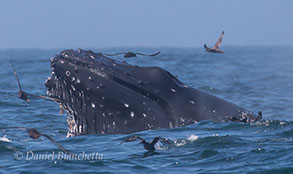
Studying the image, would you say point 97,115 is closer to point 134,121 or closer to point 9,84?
point 134,121

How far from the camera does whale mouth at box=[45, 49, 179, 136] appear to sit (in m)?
11.2

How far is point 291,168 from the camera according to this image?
9633 millimetres

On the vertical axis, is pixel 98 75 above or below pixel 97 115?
above

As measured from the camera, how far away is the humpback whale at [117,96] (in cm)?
1125

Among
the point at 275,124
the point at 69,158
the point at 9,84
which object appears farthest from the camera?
the point at 9,84

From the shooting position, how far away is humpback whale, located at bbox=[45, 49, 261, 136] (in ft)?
36.9

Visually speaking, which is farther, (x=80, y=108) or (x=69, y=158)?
(x=80, y=108)

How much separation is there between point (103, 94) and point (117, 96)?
249mm

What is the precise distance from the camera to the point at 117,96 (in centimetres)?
1125

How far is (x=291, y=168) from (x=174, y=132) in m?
2.62

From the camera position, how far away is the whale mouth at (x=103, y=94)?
442 inches

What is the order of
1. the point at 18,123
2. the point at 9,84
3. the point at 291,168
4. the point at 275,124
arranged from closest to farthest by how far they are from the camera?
the point at 291,168 < the point at 275,124 < the point at 18,123 < the point at 9,84

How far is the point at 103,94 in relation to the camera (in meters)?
11.2

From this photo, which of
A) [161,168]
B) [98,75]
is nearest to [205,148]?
[161,168]
